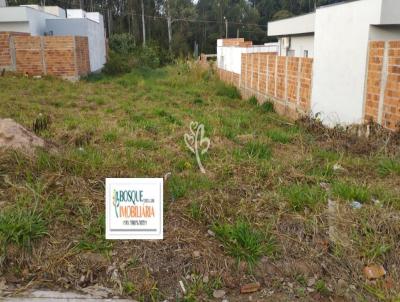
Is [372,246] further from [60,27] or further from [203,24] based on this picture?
[203,24]

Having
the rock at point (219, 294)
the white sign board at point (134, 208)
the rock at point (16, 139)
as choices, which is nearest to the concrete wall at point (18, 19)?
the rock at point (16, 139)

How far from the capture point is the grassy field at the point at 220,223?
2789mm

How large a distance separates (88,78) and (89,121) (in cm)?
1160

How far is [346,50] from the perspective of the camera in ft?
20.7

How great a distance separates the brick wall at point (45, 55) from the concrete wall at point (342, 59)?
39.2 ft

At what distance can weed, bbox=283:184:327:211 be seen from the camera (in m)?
3.45

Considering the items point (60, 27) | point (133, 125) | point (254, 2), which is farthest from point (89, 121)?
point (254, 2)

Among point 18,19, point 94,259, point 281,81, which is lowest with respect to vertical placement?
point 94,259

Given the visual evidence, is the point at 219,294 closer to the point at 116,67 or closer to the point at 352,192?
the point at 352,192

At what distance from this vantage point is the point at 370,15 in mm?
5793

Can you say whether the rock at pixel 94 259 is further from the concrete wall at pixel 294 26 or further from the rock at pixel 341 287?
the concrete wall at pixel 294 26

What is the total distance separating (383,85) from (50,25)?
2078 cm

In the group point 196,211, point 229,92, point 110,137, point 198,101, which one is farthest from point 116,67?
point 196,211

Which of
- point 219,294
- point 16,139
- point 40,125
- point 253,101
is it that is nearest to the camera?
point 219,294
